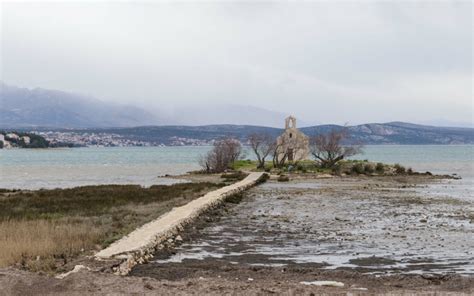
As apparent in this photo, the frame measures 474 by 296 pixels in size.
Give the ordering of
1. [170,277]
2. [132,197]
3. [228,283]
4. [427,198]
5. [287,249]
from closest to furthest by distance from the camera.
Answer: [228,283] → [170,277] → [287,249] → [132,197] → [427,198]

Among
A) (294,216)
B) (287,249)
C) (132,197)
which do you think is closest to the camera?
(287,249)

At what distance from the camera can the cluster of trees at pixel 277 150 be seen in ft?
253

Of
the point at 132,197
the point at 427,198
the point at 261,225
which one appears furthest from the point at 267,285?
the point at 427,198

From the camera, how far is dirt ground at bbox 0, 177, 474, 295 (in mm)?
12586

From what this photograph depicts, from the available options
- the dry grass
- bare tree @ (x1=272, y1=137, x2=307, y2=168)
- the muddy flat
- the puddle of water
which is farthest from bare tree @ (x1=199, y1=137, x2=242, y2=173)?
the dry grass

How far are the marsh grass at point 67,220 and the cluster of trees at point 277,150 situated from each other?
36.0 meters

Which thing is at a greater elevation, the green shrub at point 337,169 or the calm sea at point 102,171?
the green shrub at point 337,169

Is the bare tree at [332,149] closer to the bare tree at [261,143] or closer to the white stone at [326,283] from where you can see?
the bare tree at [261,143]

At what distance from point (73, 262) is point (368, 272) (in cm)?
719

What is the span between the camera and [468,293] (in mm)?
12438

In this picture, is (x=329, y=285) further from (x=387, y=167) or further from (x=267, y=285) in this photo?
(x=387, y=167)

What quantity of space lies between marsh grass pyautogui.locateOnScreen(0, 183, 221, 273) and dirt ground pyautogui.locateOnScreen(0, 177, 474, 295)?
2074mm

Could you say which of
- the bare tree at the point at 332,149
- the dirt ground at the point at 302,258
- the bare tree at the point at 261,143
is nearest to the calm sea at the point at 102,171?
the bare tree at the point at 261,143

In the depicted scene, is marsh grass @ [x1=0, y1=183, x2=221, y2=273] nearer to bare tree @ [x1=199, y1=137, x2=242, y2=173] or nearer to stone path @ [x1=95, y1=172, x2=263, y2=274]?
stone path @ [x1=95, y1=172, x2=263, y2=274]
